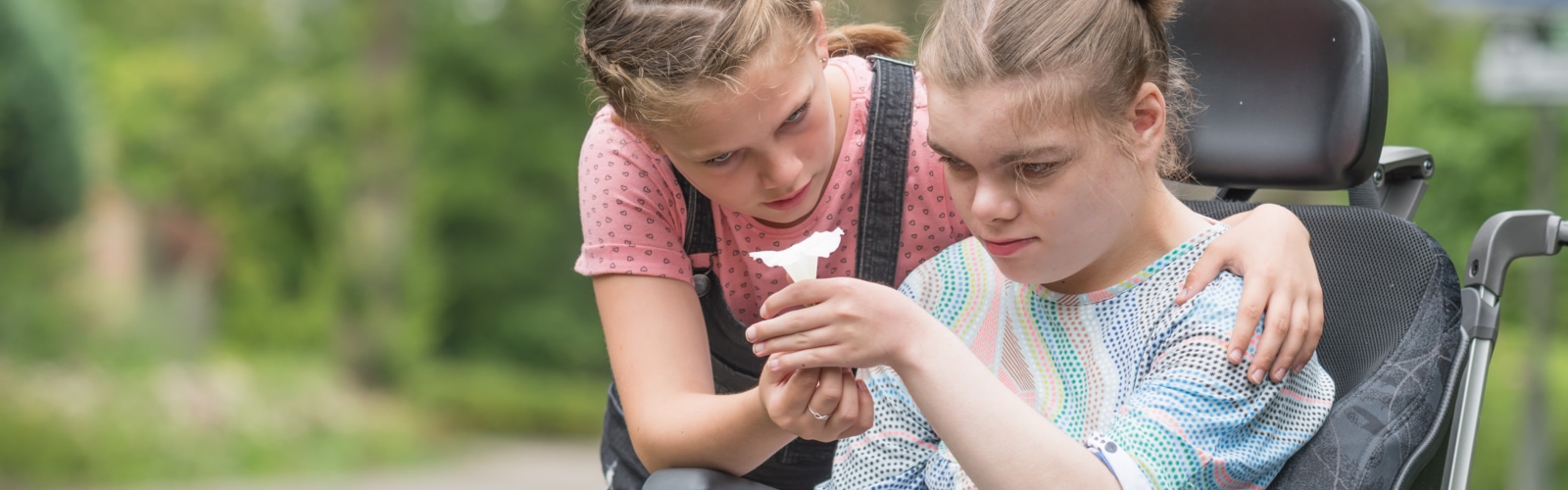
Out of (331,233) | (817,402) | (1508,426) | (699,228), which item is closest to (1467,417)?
(817,402)

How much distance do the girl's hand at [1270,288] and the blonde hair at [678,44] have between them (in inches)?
21.2

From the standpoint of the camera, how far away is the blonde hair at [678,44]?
1430mm

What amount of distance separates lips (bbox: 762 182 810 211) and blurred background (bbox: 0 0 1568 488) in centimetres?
354

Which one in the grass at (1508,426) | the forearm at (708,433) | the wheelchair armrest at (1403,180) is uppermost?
the forearm at (708,433)

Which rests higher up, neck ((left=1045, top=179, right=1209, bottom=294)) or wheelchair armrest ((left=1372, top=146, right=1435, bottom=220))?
neck ((left=1045, top=179, right=1209, bottom=294))

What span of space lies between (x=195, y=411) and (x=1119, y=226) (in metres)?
7.86

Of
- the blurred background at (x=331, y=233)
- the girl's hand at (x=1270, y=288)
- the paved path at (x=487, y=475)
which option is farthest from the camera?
the paved path at (x=487, y=475)

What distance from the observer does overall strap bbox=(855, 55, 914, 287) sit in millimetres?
1699

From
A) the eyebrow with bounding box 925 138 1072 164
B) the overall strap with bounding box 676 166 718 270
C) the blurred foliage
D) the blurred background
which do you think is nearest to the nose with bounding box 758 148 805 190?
the overall strap with bounding box 676 166 718 270

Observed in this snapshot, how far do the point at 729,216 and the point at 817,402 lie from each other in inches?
20.8

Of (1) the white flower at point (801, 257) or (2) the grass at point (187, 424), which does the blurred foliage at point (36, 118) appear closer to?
(2) the grass at point (187, 424)

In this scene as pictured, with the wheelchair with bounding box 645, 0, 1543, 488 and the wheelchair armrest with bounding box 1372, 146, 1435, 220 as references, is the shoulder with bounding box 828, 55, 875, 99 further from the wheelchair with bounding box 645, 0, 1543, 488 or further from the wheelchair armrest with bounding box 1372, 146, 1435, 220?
the wheelchair armrest with bounding box 1372, 146, 1435, 220

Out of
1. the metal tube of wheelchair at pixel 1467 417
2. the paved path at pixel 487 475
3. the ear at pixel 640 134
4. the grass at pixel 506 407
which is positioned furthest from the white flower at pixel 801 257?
the grass at pixel 506 407

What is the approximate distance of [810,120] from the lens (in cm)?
152
